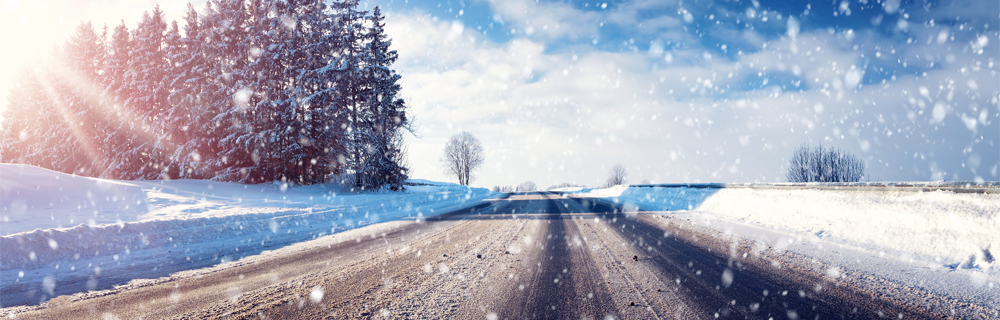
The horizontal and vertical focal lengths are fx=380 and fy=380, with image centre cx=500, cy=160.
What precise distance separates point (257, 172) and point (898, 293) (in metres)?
28.7

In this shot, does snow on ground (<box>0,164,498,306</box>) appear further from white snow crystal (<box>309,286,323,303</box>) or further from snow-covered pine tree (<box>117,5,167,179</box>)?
snow-covered pine tree (<box>117,5,167,179</box>)

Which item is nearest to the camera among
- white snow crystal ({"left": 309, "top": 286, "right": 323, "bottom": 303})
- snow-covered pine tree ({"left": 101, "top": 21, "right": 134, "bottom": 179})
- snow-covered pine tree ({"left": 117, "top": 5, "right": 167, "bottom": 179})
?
white snow crystal ({"left": 309, "top": 286, "right": 323, "bottom": 303})

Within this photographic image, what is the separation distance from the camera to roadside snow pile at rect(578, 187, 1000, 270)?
17.2 ft

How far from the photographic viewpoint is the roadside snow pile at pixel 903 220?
206 inches

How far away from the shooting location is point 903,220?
659 cm

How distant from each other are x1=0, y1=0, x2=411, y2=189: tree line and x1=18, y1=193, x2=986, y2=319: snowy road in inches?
794

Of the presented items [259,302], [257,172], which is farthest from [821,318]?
[257,172]

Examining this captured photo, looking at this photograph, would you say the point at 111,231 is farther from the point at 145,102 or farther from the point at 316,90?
the point at 145,102

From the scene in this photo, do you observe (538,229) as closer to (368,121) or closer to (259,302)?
(259,302)

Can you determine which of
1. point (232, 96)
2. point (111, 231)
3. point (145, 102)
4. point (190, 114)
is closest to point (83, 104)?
point (145, 102)

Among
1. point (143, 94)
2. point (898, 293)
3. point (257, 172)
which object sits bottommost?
point (898, 293)

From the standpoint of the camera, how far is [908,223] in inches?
254

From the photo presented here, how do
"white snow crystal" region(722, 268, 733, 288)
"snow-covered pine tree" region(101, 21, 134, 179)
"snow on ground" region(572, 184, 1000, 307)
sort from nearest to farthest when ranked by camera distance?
1. "white snow crystal" region(722, 268, 733, 288)
2. "snow on ground" region(572, 184, 1000, 307)
3. "snow-covered pine tree" region(101, 21, 134, 179)

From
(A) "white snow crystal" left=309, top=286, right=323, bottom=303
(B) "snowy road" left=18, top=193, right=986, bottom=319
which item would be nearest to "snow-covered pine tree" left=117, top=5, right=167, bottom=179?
(B) "snowy road" left=18, top=193, right=986, bottom=319
